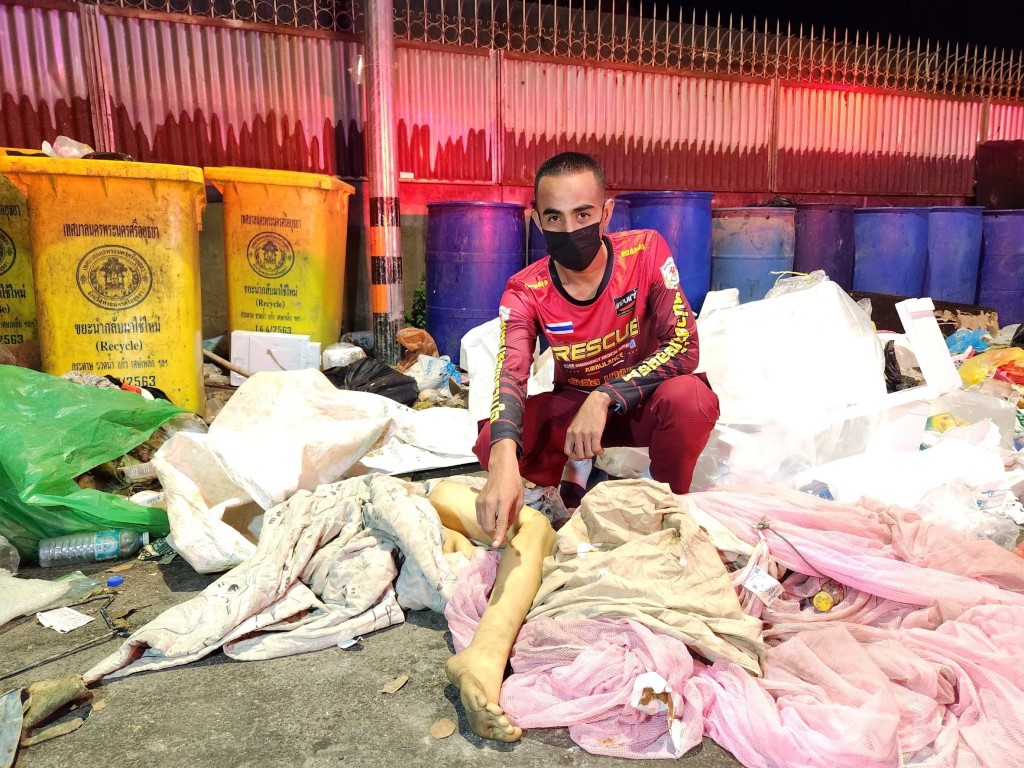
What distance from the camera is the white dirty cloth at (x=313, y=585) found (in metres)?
1.90

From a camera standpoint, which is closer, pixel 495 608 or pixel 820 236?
pixel 495 608

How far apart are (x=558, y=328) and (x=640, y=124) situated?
442cm

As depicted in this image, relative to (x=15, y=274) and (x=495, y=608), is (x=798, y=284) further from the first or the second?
(x=15, y=274)

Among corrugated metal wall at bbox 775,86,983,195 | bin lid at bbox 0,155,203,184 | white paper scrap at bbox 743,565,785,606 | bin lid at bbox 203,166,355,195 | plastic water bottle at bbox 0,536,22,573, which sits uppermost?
corrugated metal wall at bbox 775,86,983,195

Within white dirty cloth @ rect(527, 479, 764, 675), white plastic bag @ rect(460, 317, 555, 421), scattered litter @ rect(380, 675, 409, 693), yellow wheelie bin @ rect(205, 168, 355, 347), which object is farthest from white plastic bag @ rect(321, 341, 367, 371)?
scattered litter @ rect(380, 675, 409, 693)

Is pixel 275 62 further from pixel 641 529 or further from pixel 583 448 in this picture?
pixel 641 529

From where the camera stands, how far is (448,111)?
5.79 m

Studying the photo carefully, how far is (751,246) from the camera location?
5.54 m

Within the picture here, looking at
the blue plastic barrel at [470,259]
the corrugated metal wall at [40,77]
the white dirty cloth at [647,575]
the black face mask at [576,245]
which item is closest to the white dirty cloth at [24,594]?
the white dirty cloth at [647,575]

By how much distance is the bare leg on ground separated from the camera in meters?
1.57

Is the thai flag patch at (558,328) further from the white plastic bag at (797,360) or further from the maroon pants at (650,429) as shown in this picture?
the white plastic bag at (797,360)

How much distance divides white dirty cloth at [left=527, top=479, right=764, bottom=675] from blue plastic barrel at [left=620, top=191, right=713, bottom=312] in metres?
3.41

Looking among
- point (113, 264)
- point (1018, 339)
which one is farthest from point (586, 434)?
point (1018, 339)

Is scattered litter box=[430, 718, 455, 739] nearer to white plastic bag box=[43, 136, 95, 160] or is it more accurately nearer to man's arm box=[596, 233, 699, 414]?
man's arm box=[596, 233, 699, 414]
